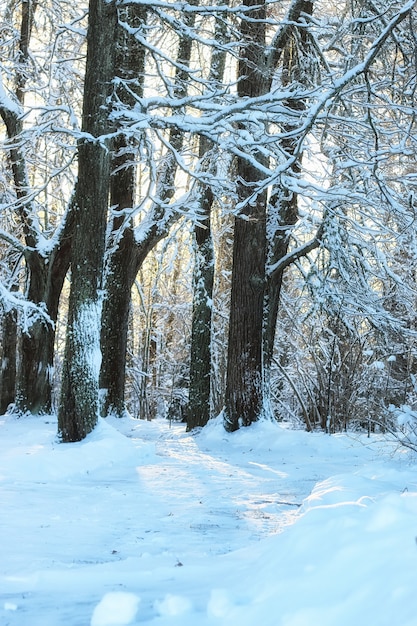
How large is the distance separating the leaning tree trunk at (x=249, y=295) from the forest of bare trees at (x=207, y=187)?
0.02m

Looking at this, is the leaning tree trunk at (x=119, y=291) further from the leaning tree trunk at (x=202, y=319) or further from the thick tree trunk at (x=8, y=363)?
the thick tree trunk at (x=8, y=363)

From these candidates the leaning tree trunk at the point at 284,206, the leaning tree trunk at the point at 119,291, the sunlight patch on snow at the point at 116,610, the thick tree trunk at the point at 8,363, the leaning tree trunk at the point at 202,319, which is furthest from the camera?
the thick tree trunk at the point at 8,363

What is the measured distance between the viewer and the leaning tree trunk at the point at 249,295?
9.79 metres

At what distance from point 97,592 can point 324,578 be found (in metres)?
1.11

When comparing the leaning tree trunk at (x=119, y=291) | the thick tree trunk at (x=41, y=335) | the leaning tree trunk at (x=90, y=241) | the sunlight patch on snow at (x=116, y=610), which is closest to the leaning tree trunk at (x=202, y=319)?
the leaning tree trunk at (x=119, y=291)

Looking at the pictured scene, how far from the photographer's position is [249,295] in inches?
392

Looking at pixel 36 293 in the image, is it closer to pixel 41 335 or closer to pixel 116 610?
pixel 41 335

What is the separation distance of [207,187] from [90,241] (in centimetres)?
432

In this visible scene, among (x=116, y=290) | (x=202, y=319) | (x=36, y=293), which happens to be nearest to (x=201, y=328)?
(x=202, y=319)

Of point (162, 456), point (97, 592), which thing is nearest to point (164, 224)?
point (162, 456)

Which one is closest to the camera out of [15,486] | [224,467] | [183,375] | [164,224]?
[15,486]

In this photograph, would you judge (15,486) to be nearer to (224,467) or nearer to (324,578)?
(224,467)

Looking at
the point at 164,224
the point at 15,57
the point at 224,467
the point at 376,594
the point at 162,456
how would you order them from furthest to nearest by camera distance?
the point at 15,57 < the point at 164,224 < the point at 162,456 < the point at 224,467 < the point at 376,594

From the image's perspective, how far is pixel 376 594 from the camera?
2055mm
